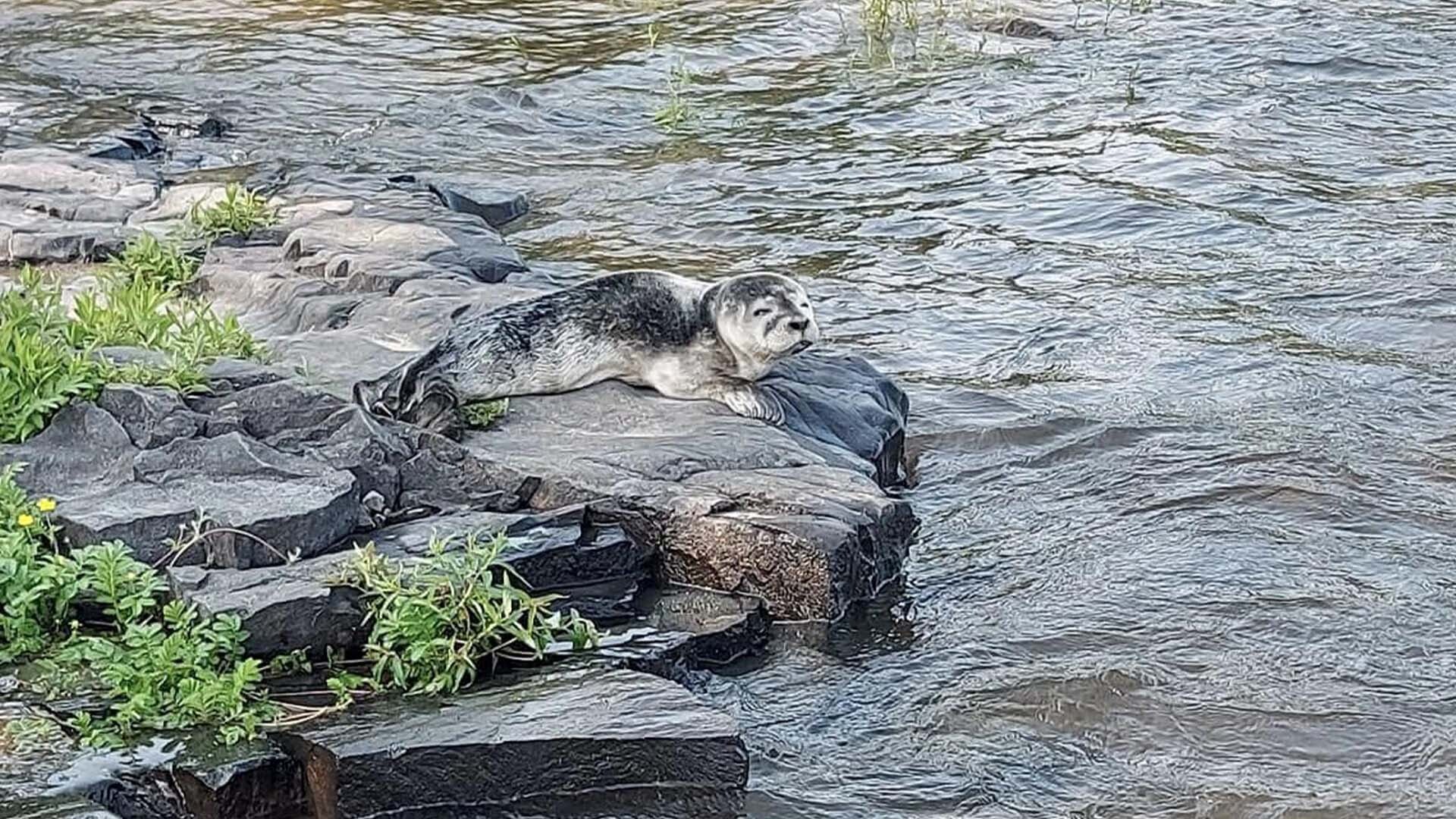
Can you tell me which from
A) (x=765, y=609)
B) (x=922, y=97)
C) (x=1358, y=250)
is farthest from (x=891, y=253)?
(x=765, y=609)

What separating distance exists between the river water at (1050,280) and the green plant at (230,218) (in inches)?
53.2

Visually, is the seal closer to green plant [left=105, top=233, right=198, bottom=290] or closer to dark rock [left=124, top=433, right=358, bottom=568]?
dark rock [left=124, top=433, right=358, bottom=568]

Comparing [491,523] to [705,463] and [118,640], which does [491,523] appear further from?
[118,640]

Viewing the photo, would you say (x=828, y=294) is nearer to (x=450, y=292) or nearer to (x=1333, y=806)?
(x=450, y=292)

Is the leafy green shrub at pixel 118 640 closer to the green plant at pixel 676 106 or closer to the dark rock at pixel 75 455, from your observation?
the dark rock at pixel 75 455

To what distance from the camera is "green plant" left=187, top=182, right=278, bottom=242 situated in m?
9.66

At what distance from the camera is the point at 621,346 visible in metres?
7.32

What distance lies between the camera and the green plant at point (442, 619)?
5395mm

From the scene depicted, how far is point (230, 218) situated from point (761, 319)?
3579mm

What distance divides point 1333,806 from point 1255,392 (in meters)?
3.22

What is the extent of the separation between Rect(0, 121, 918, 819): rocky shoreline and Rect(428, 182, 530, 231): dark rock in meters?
2.02

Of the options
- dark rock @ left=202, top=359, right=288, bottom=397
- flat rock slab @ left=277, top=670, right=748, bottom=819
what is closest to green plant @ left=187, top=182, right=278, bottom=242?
dark rock @ left=202, top=359, right=288, bottom=397

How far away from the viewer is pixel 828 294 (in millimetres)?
9742

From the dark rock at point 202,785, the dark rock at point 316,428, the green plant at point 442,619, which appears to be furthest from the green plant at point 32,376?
the dark rock at point 202,785
